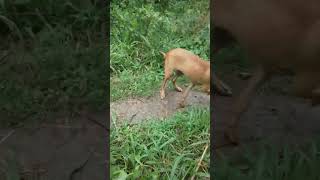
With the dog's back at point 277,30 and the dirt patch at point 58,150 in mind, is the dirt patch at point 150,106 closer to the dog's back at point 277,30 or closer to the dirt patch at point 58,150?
the dirt patch at point 58,150

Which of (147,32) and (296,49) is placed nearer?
(296,49)

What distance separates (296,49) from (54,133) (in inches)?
40.2

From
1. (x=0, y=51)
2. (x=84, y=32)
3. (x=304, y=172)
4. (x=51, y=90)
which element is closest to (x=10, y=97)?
(x=51, y=90)

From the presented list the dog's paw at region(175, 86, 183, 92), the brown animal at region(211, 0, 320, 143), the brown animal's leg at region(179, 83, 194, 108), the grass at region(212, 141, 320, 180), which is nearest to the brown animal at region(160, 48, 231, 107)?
the brown animal's leg at region(179, 83, 194, 108)

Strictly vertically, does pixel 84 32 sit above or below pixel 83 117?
above

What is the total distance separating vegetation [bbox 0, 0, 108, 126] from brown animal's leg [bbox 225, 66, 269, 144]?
23.9 inches

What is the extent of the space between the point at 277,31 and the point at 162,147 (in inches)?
29.2

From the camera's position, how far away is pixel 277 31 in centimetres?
124

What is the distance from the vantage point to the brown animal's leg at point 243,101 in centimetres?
150

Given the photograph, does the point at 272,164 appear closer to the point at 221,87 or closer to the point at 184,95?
the point at 221,87

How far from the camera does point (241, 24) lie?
1294mm

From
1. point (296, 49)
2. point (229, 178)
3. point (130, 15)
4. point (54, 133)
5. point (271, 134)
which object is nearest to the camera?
point (296, 49)

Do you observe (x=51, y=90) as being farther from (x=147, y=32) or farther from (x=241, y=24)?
(x=241, y=24)

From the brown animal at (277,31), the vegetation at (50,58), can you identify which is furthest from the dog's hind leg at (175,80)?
the brown animal at (277,31)
